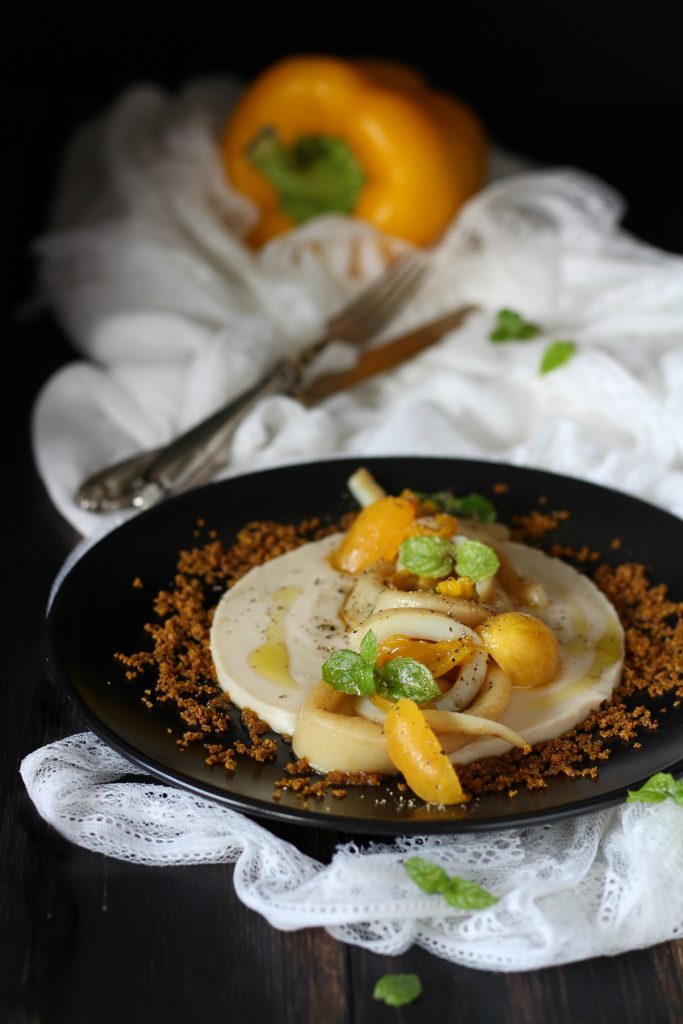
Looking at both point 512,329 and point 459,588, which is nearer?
point 459,588

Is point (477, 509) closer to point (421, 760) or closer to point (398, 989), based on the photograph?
point (421, 760)

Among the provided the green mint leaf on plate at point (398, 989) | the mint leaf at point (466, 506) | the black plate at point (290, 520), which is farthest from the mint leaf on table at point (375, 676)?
the mint leaf at point (466, 506)

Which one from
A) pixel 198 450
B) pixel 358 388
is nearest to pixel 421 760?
pixel 198 450

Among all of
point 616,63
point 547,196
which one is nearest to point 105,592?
point 547,196

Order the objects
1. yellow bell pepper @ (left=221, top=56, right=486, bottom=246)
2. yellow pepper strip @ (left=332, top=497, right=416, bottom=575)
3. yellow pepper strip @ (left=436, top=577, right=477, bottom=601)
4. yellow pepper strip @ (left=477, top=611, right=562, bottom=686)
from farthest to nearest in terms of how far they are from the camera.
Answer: yellow bell pepper @ (left=221, top=56, right=486, bottom=246) → yellow pepper strip @ (left=332, top=497, right=416, bottom=575) → yellow pepper strip @ (left=436, top=577, right=477, bottom=601) → yellow pepper strip @ (left=477, top=611, right=562, bottom=686)

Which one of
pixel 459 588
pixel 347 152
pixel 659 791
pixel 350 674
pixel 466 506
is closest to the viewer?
pixel 659 791

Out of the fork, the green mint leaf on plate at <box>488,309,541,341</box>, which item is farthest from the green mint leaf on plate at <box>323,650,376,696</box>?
the green mint leaf on plate at <box>488,309,541,341</box>

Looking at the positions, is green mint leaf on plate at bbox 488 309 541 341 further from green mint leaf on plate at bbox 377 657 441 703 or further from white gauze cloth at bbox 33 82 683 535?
green mint leaf on plate at bbox 377 657 441 703
